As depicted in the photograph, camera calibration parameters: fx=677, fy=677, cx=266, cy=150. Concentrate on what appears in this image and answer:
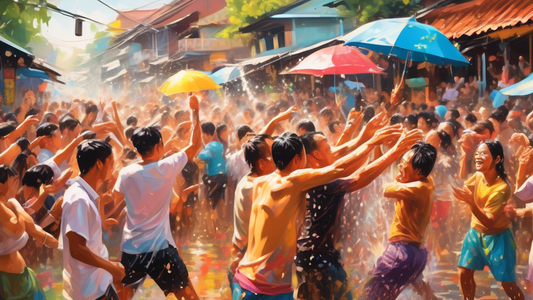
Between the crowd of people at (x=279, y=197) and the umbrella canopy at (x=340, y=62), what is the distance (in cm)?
38

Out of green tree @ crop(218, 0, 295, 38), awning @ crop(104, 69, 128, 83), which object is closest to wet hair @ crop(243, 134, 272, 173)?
green tree @ crop(218, 0, 295, 38)

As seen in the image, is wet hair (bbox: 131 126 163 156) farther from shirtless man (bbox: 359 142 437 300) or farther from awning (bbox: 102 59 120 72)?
awning (bbox: 102 59 120 72)

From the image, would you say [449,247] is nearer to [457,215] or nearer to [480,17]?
[457,215]

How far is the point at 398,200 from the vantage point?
5.22 m

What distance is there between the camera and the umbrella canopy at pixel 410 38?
6.37m

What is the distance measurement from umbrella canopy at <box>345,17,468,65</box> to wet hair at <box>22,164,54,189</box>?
3113mm

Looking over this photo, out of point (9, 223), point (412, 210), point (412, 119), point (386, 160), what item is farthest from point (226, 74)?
point (386, 160)

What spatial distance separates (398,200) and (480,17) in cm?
332

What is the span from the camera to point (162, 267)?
5.07 metres

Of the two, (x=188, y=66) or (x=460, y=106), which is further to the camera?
(x=188, y=66)

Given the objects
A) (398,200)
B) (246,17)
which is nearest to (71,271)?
(398,200)

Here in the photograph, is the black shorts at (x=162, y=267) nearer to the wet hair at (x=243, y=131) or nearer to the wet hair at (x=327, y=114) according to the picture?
the wet hair at (x=243, y=131)

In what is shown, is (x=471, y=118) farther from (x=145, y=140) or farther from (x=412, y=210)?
(x=145, y=140)

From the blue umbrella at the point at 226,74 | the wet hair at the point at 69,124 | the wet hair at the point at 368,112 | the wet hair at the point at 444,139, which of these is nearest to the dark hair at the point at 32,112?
the wet hair at the point at 69,124
